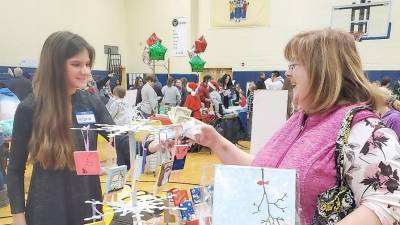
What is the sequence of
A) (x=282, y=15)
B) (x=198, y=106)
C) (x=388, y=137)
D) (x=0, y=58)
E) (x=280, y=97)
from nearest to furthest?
(x=388, y=137)
(x=280, y=97)
(x=198, y=106)
(x=0, y=58)
(x=282, y=15)

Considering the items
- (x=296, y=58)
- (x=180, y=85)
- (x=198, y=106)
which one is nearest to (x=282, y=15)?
(x=180, y=85)

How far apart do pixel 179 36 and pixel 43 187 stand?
1303 centimetres

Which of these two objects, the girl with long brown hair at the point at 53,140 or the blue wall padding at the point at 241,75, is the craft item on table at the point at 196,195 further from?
the blue wall padding at the point at 241,75

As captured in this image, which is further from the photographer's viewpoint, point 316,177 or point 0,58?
point 0,58

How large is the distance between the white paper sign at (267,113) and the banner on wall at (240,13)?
31.3 ft

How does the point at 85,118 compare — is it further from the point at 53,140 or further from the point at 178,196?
the point at 178,196

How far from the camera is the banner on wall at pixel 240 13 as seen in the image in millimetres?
12484

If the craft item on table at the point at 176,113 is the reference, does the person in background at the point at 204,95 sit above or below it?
Answer: below

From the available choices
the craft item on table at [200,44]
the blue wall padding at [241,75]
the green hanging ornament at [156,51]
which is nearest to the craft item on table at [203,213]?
the blue wall padding at [241,75]

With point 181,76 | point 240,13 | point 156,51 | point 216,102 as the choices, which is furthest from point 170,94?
point 240,13

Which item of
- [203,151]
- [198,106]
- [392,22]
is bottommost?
[203,151]

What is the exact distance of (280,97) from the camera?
338 cm

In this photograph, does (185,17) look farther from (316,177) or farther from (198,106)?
(316,177)

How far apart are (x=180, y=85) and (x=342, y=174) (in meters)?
10.5
